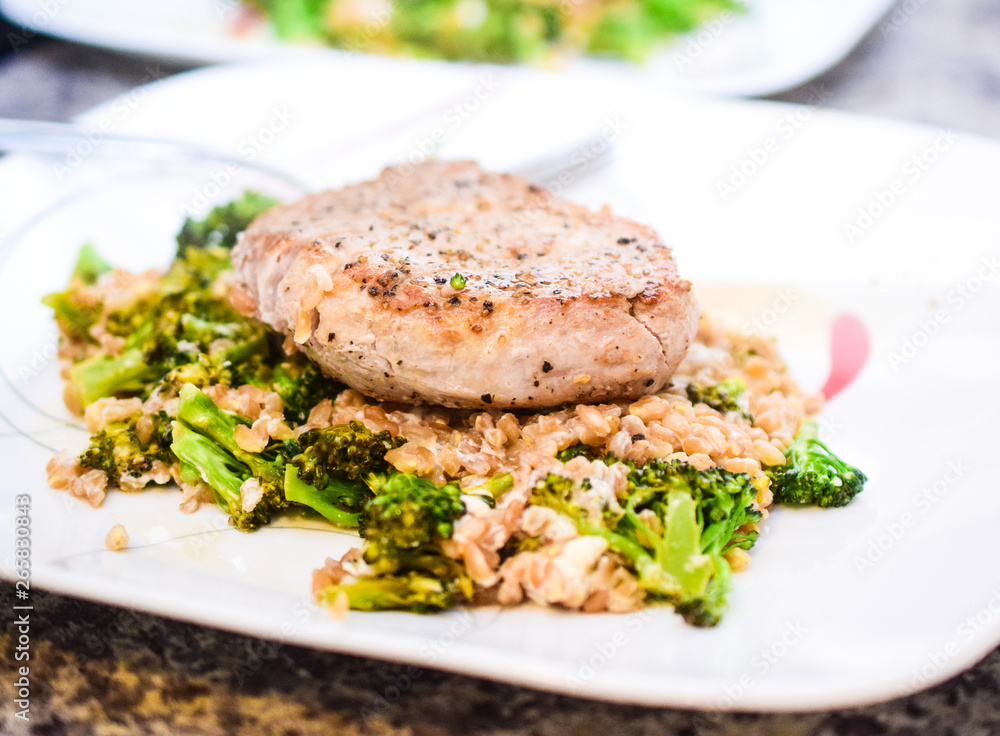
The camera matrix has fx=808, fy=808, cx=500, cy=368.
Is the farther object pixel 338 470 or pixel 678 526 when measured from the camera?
pixel 338 470

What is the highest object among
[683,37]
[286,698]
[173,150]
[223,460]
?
[173,150]

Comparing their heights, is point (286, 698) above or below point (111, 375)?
below

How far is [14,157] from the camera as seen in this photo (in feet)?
15.8

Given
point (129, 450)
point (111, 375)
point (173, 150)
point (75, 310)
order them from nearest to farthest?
point (129, 450) → point (111, 375) → point (75, 310) → point (173, 150)

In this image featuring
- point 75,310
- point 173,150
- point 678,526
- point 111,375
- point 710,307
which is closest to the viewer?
point 678,526

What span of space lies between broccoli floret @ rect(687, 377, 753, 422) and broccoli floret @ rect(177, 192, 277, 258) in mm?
2748

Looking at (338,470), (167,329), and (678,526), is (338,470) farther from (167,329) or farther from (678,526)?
(167,329)

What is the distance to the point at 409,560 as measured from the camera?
2678 mm

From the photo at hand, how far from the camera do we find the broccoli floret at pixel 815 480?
10.1ft

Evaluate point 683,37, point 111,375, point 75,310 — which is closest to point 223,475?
point 111,375

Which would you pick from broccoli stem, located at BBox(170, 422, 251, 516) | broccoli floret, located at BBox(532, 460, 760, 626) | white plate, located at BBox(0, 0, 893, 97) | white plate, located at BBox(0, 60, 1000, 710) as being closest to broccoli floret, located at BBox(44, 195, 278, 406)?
white plate, located at BBox(0, 60, 1000, 710)

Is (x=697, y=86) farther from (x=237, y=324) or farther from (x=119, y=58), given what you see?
(x=119, y=58)

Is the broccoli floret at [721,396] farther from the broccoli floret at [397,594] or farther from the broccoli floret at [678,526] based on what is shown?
the broccoli floret at [397,594]

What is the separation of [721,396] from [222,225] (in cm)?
303
